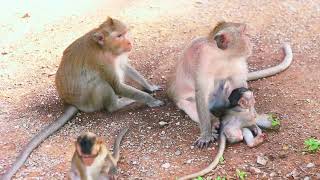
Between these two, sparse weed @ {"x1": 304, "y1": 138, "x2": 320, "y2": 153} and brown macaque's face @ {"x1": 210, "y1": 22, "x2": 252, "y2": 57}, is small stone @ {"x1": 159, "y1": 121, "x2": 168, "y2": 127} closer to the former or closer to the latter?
brown macaque's face @ {"x1": 210, "y1": 22, "x2": 252, "y2": 57}

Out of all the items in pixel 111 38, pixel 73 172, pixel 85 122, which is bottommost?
pixel 85 122

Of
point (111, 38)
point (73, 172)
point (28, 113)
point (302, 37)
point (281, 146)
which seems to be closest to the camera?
point (73, 172)

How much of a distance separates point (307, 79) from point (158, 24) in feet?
8.19

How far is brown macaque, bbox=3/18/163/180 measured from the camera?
6.88m

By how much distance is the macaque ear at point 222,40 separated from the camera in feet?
19.9

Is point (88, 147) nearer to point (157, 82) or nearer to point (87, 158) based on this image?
point (87, 158)

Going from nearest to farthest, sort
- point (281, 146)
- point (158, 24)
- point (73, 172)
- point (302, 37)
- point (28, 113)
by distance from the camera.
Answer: point (73, 172) → point (281, 146) → point (28, 113) → point (302, 37) → point (158, 24)

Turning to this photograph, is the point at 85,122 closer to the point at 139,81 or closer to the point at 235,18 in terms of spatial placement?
the point at 139,81

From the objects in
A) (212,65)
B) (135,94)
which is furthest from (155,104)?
(212,65)

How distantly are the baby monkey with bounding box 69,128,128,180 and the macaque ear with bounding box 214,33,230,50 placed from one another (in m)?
1.60

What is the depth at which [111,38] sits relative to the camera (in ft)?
22.1

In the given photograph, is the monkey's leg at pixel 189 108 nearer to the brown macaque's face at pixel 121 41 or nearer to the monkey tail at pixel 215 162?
the monkey tail at pixel 215 162

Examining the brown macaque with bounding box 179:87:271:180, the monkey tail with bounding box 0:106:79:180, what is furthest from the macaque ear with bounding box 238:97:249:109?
the monkey tail with bounding box 0:106:79:180

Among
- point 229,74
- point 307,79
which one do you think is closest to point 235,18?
point 307,79
